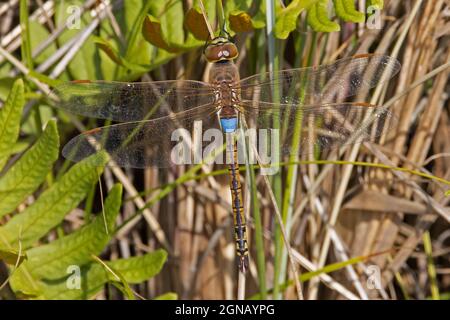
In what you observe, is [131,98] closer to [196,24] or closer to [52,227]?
[196,24]

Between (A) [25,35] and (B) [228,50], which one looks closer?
(B) [228,50]

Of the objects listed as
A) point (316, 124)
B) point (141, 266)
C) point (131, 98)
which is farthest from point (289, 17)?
point (141, 266)

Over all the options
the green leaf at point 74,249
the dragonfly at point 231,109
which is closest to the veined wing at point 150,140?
the dragonfly at point 231,109

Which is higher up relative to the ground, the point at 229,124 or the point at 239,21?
the point at 239,21

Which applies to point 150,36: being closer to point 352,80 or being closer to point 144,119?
point 144,119

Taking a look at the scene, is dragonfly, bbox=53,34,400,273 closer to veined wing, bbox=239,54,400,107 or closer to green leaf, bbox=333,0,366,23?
veined wing, bbox=239,54,400,107
